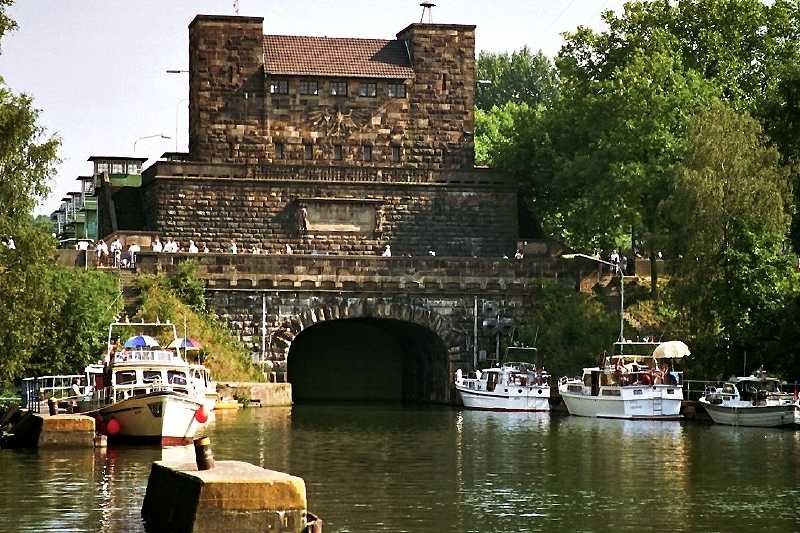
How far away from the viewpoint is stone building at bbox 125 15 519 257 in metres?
98.8

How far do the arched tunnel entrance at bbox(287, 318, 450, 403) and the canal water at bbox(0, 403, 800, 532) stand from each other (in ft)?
94.7

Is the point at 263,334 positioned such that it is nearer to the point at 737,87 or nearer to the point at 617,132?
the point at 617,132

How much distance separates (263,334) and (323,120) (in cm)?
1468

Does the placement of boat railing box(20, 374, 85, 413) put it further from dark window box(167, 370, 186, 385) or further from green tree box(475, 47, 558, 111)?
green tree box(475, 47, 558, 111)

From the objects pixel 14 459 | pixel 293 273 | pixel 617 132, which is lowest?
pixel 14 459

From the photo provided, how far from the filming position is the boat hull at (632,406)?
81188 millimetres

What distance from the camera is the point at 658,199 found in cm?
9275

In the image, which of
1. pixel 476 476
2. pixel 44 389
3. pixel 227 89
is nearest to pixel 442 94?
pixel 227 89

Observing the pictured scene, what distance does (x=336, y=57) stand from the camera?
4058 inches

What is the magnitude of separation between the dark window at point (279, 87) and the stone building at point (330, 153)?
50mm

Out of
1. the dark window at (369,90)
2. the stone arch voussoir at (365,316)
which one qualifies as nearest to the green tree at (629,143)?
the stone arch voussoir at (365,316)

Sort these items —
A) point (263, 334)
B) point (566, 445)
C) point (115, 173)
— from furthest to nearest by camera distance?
point (115, 173) < point (263, 334) < point (566, 445)

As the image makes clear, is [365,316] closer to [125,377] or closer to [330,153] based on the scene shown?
[330,153]

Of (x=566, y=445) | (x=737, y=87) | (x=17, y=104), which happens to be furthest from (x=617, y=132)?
(x=17, y=104)
